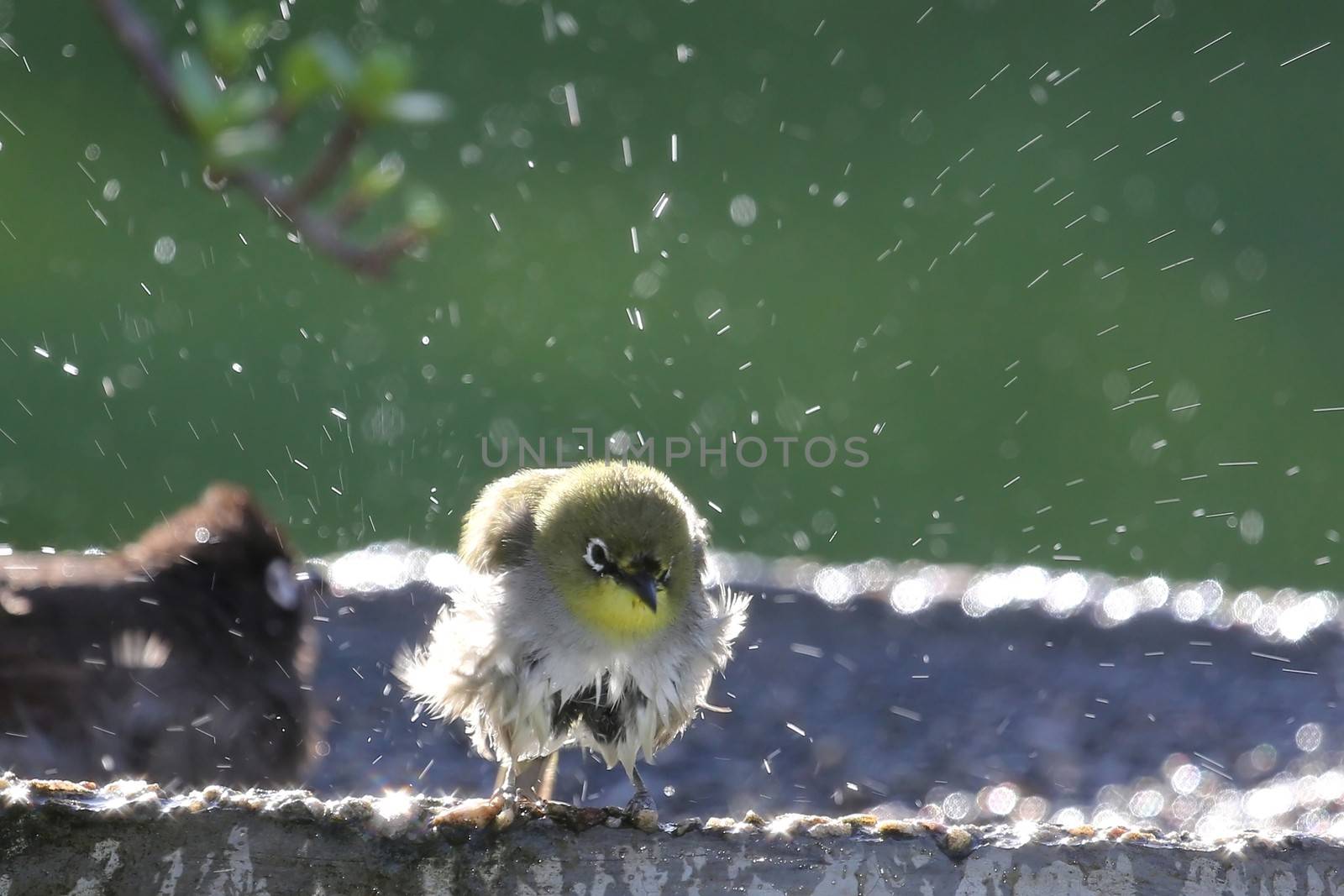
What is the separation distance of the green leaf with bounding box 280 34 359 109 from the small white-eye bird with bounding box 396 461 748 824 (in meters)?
1.08

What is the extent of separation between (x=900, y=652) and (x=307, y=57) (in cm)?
252

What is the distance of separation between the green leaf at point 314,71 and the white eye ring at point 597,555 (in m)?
1.07

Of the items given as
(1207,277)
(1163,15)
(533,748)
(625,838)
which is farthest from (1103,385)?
(625,838)

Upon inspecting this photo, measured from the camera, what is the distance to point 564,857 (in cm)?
211

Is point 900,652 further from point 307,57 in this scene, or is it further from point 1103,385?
point 1103,385

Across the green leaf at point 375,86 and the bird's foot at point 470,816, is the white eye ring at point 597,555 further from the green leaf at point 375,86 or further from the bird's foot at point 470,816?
the green leaf at point 375,86

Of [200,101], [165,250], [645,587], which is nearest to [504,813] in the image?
[645,587]

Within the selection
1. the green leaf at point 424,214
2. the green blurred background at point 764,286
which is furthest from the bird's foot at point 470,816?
the green blurred background at point 764,286

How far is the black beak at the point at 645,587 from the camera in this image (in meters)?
2.87

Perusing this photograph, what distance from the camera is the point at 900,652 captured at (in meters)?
4.15

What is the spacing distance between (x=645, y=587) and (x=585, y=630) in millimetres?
151

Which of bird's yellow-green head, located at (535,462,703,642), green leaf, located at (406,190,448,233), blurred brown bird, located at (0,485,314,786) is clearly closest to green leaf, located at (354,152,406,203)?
green leaf, located at (406,190,448,233)

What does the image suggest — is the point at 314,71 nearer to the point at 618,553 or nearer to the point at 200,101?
the point at 200,101

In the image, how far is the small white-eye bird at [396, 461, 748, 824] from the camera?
2.94 meters
